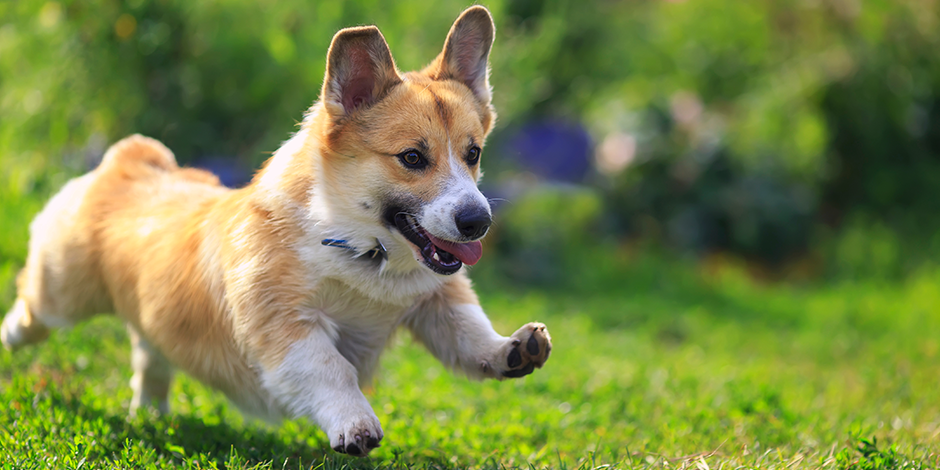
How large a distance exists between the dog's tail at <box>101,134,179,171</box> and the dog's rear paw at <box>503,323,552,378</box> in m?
2.46

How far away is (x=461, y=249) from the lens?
3248mm

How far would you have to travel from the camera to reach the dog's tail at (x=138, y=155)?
14.9 feet

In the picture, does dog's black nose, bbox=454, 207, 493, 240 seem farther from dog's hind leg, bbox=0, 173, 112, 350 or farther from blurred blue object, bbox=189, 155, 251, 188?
blurred blue object, bbox=189, 155, 251, 188

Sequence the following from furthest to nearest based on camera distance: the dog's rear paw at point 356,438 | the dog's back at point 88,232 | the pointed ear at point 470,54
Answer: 1. the dog's back at point 88,232
2. the pointed ear at point 470,54
3. the dog's rear paw at point 356,438

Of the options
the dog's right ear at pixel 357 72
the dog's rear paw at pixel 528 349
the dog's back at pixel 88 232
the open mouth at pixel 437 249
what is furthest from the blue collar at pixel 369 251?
the dog's back at pixel 88 232

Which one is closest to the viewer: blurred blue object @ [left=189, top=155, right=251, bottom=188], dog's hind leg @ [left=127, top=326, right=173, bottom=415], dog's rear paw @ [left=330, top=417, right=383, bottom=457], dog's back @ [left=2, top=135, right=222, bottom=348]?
dog's rear paw @ [left=330, top=417, right=383, bottom=457]

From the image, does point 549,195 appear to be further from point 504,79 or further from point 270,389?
point 270,389

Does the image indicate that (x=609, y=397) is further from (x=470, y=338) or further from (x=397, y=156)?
(x=397, y=156)

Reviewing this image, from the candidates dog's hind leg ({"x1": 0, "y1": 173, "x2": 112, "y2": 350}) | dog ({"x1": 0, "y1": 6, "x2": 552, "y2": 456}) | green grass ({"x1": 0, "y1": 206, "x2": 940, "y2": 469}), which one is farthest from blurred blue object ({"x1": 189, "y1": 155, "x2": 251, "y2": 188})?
dog ({"x1": 0, "y1": 6, "x2": 552, "y2": 456})

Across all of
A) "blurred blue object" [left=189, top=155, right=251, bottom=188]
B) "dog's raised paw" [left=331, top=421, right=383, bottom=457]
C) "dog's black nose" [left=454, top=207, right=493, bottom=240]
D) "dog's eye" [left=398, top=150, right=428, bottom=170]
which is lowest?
"blurred blue object" [left=189, top=155, right=251, bottom=188]

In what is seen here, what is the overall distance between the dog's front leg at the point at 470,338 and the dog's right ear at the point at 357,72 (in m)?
0.88

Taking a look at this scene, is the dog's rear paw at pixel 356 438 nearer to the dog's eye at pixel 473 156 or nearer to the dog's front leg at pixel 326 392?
the dog's front leg at pixel 326 392

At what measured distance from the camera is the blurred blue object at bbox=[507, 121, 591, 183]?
8930 millimetres

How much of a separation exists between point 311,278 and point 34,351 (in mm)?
2556
